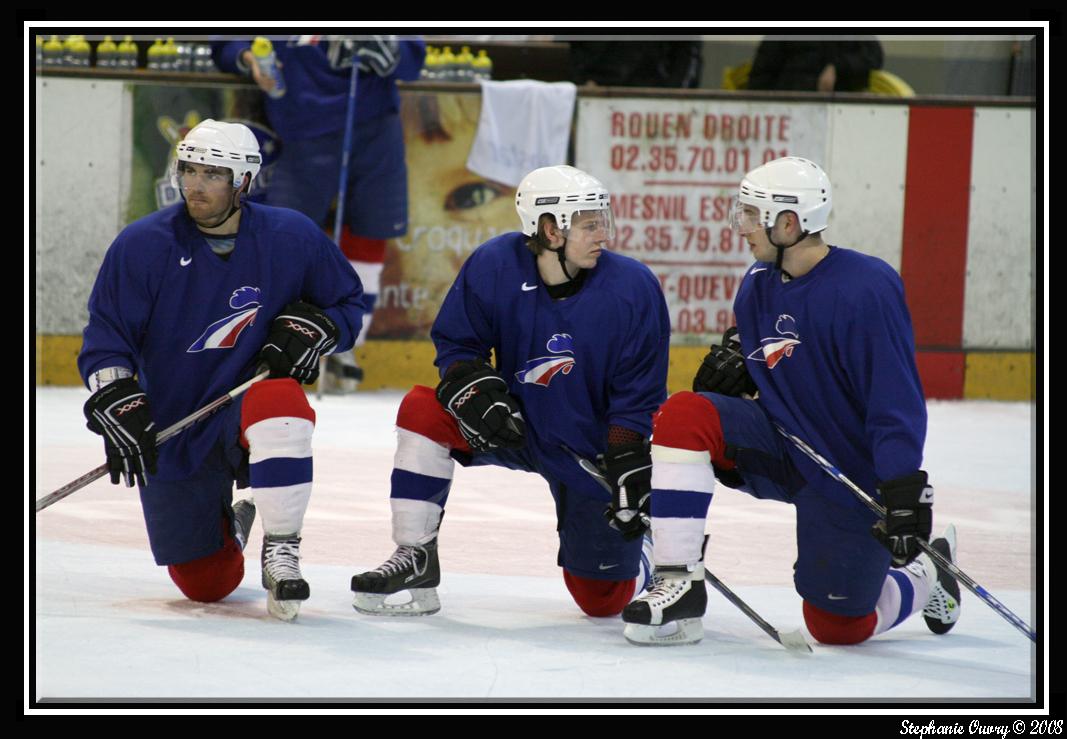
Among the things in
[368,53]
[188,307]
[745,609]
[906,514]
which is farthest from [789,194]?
[368,53]

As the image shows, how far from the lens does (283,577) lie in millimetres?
3293

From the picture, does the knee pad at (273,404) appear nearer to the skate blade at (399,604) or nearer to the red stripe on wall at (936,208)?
the skate blade at (399,604)

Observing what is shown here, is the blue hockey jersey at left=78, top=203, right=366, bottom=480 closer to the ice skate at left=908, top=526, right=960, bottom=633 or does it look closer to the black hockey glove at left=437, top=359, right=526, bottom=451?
the black hockey glove at left=437, top=359, right=526, bottom=451

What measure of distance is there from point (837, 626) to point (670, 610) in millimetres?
382

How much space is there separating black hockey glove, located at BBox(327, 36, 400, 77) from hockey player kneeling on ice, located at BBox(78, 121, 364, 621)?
3.81 m

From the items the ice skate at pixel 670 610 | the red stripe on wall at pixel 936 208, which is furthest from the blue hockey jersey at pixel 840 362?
the red stripe on wall at pixel 936 208

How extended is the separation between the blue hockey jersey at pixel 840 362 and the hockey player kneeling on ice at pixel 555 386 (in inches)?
11.3

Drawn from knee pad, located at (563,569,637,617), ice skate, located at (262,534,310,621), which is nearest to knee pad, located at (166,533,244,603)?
ice skate, located at (262,534,310,621)

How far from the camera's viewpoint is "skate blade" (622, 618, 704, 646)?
3199 mm

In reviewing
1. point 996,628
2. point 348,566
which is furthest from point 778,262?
point 348,566

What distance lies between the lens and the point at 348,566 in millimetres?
3949

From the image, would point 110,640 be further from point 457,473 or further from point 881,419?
point 457,473

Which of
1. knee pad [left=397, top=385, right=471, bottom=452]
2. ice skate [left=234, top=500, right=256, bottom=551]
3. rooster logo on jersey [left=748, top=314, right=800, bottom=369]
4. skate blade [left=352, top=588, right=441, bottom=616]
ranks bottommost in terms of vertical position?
skate blade [left=352, top=588, right=441, bottom=616]

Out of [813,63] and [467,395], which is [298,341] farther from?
[813,63]
